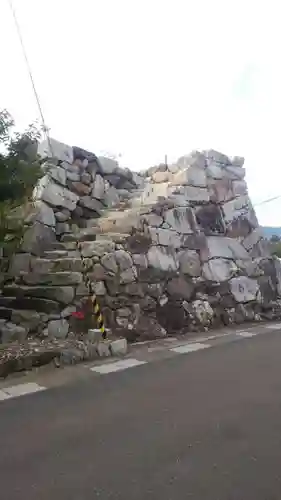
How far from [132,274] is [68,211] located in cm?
316

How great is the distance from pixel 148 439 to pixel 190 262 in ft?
23.7

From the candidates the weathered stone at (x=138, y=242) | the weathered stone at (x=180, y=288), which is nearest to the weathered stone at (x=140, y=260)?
the weathered stone at (x=138, y=242)

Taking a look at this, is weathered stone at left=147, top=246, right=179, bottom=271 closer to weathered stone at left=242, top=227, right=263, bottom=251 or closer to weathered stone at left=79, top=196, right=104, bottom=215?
weathered stone at left=79, top=196, right=104, bottom=215

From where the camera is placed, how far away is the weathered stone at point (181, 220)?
417 inches

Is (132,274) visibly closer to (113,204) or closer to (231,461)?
(113,204)

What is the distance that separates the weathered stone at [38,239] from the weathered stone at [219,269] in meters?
4.10

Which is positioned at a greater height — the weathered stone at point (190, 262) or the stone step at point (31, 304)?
the weathered stone at point (190, 262)

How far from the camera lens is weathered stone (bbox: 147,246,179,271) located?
9586mm

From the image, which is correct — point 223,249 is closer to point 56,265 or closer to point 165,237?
point 165,237

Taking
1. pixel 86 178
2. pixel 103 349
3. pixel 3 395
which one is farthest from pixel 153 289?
pixel 3 395

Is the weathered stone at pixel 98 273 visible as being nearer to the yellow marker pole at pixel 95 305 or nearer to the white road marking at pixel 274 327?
the yellow marker pole at pixel 95 305

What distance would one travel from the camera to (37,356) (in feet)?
20.2

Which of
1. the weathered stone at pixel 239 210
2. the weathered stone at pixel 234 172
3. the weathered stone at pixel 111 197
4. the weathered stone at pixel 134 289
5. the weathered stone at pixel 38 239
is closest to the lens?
the weathered stone at pixel 134 289

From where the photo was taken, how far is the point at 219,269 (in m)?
11.2
